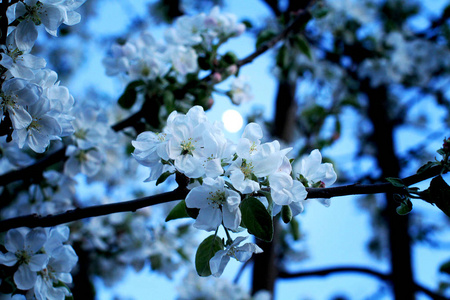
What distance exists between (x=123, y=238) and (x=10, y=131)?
161cm

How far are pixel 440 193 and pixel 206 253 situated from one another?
0.47 meters

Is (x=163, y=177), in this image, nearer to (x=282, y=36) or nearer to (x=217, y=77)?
(x=217, y=77)

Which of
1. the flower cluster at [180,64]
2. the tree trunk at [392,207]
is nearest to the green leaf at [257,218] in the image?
the flower cluster at [180,64]

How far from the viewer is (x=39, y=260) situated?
3.01 feet

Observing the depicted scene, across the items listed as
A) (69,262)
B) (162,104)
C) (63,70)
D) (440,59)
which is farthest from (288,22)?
(63,70)

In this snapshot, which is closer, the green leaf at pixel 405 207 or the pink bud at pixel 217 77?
the green leaf at pixel 405 207

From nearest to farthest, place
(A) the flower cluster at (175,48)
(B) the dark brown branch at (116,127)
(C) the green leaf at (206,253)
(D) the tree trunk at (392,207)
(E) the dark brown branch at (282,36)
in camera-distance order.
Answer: (C) the green leaf at (206,253) < (B) the dark brown branch at (116,127) < (A) the flower cluster at (175,48) < (E) the dark brown branch at (282,36) < (D) the tree trunk at (392,207)

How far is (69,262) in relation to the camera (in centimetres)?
97

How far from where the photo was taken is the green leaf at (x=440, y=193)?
0.71 meters

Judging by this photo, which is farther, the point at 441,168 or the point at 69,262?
the point at 69,262

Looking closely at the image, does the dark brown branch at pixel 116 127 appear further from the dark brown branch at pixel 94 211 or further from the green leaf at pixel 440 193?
the green leaf at pixel 440 193

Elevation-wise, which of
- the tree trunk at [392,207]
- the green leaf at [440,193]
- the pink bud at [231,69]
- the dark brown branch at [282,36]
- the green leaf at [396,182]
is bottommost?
the green leaf at [396,182]

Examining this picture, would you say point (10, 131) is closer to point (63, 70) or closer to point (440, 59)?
point (440, 59)

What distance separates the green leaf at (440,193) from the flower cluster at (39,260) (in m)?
0.84
